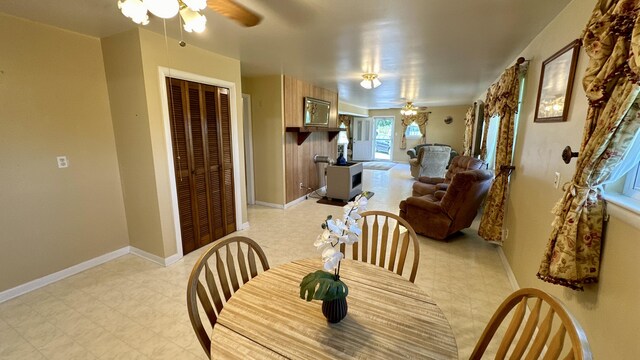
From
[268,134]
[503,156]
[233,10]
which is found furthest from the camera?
[268,134]

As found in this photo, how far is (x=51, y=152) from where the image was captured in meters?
2.35

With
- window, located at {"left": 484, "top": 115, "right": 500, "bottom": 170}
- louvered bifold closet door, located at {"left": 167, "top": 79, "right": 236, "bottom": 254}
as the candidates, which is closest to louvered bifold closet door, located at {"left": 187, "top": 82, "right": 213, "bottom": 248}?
louvered bifold closet door, located at {"left": 167, "top": 79, "right": 236, "bottom": 254}

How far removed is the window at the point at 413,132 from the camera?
982 cm

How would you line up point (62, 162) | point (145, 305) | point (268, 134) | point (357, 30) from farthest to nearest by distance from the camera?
1. point (268, 134)
2. point (62, 162)
3. point (357, 30)
4. point (145, 305)

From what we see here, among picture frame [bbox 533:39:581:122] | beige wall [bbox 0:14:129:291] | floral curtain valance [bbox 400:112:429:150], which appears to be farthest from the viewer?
floral curtain valance [bbox 400:112:429:150]

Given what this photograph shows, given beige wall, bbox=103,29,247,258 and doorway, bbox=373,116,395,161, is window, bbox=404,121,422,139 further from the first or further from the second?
beige wall, bbox=103,29,247,258

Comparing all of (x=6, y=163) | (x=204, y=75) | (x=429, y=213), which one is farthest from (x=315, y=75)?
(x=6, y=163)

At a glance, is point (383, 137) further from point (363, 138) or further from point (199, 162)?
point (199, 162)

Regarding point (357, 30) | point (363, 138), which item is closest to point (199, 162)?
point (357, 30)

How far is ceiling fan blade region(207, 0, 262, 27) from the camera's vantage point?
1.38 metres

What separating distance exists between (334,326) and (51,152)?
2944 millimetres

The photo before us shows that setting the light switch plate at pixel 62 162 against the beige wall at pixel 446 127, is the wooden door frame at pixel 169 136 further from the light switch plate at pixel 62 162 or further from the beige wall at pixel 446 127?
the beige wall at pixel 446 127

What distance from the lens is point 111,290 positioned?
2297mm

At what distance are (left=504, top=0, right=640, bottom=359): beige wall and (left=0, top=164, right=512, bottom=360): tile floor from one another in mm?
427
